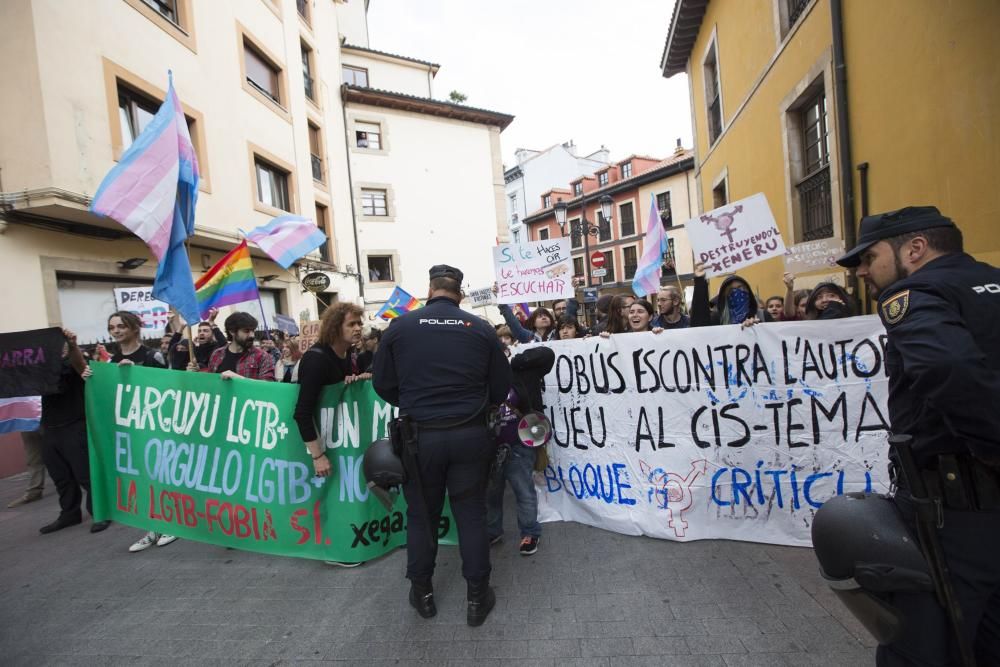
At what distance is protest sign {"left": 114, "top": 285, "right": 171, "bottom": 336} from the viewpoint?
303 inches

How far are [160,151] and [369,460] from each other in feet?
10.4

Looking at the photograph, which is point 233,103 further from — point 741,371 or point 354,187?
point 741,371

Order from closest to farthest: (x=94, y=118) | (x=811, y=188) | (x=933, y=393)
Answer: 1. (x=933, y=393)
2. (x=811, y=188)
3. (x=94, y=118)

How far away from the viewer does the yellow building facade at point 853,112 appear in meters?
3.67

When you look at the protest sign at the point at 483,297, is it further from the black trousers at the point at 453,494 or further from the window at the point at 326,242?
the window at the point at 326,242

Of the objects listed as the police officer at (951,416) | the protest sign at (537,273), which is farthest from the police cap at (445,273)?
the protest sign at (537,273)

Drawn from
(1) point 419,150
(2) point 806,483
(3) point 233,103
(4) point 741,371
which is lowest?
(2) point 806,483

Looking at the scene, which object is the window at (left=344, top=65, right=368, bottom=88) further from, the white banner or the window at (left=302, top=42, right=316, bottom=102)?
the white banner

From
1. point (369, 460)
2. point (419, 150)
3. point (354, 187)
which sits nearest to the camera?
point (369, 460)

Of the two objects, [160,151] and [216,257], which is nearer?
[160,151]

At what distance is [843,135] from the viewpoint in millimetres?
5539

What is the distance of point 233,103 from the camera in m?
11.2

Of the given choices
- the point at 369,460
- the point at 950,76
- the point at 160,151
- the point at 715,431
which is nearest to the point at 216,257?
the point at 160,151

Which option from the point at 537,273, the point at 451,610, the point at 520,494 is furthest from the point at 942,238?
the point at 537,273
